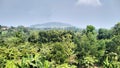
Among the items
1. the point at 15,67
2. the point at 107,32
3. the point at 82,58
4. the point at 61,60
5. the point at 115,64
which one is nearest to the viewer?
the point at 15,67

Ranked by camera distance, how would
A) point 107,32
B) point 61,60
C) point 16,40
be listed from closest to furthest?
point 61,60 → point 16,40 → point 107,32

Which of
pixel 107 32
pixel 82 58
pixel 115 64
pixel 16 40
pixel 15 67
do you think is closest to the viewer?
pixel 15 67

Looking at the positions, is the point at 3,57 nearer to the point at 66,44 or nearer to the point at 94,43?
the point at 66,44

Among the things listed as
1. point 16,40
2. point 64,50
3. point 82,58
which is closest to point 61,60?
point 64,50

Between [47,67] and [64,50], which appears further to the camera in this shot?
[64,50]

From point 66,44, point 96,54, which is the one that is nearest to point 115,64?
point 96,54

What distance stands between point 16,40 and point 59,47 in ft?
73.8

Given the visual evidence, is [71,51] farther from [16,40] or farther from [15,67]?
[16,40]

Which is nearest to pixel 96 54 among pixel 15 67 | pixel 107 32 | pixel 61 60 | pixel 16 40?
pixel 61 60

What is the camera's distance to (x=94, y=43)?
48.4 meters

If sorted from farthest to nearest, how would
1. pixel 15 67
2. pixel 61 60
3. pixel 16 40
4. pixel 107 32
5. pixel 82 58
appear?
pixel 107 32, pixel 16 40, pixel 82 58, pixel 61 60, pixel 15 67

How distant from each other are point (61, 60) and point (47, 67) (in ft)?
34.2

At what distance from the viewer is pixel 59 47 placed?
44469 mm

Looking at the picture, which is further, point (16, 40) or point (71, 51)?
point (16, 40)
